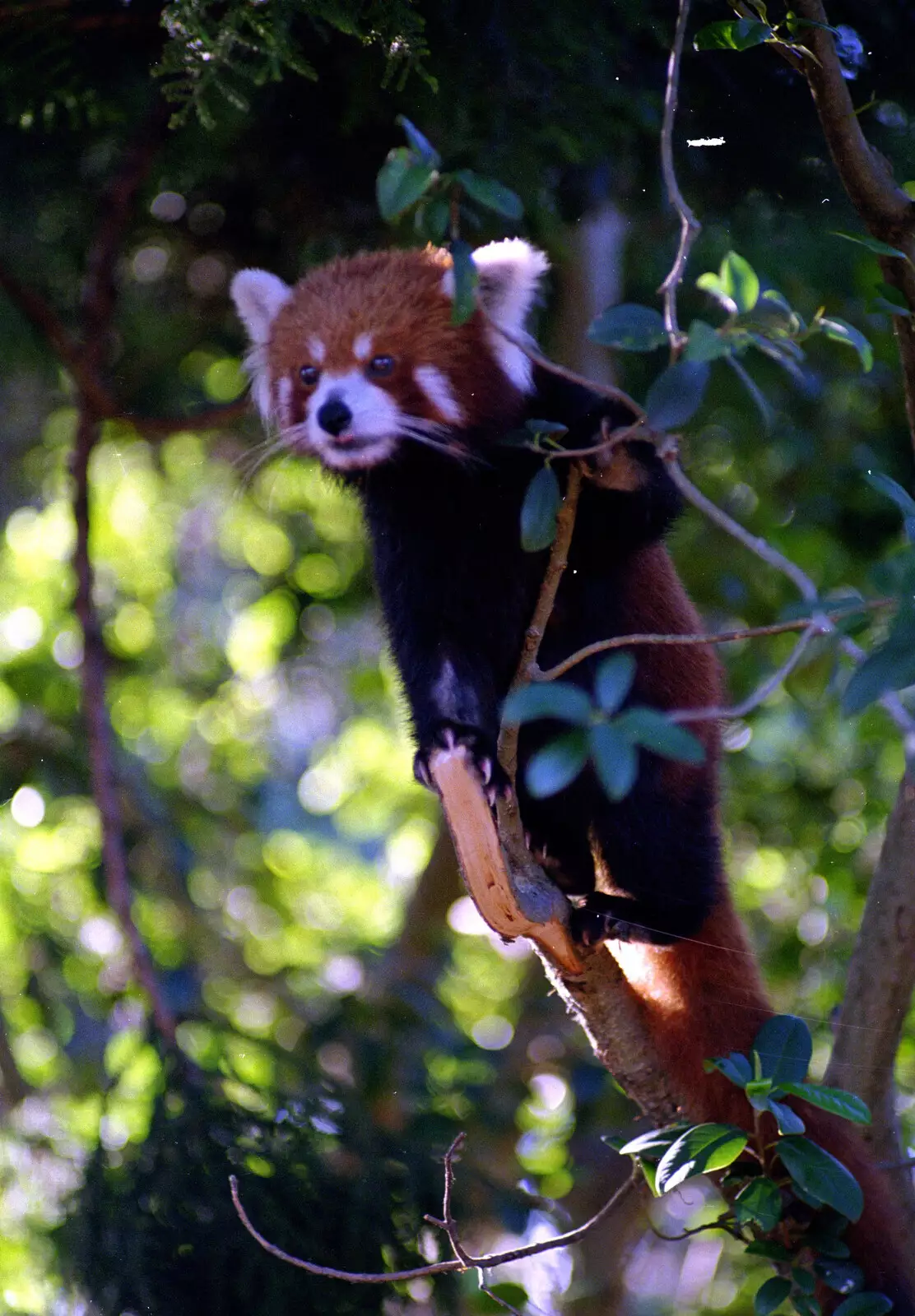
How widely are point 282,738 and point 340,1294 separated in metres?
2.80

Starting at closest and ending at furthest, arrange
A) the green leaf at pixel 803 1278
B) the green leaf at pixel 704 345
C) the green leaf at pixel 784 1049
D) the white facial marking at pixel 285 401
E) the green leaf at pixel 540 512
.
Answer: the green leaf at pixel 704 345, the green leaf at pixel 540 512, the green leaf at pixel 784 1049, the green leaf at pixel 803 1278, the white facial marking at pixel 285 401

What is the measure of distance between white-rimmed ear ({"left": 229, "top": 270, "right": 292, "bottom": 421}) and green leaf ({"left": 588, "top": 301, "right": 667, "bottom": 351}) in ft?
3.93

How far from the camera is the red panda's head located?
2.41 m

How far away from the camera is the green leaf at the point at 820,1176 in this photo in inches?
76.6

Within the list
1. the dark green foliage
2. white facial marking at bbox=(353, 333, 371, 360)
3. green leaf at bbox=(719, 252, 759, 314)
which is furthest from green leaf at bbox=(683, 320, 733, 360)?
the dark green foliage

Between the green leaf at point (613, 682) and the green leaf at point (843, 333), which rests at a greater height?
the green leaf at point (843, 333)

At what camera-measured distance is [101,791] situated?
3711 millimetres

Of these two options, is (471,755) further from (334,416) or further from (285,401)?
(285,401)

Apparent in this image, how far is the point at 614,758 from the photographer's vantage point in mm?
1233

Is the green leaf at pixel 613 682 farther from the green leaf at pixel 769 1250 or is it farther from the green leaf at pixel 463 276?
the green leaf at pixel 769 1250

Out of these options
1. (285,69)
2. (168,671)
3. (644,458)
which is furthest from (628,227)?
(168,671)

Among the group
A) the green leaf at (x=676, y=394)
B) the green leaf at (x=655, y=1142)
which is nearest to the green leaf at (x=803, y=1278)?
the green leaf at (x=655, y=1142)

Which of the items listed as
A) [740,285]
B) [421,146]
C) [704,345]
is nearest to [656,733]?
[704,345]

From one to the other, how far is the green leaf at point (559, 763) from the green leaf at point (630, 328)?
1.78 ft
